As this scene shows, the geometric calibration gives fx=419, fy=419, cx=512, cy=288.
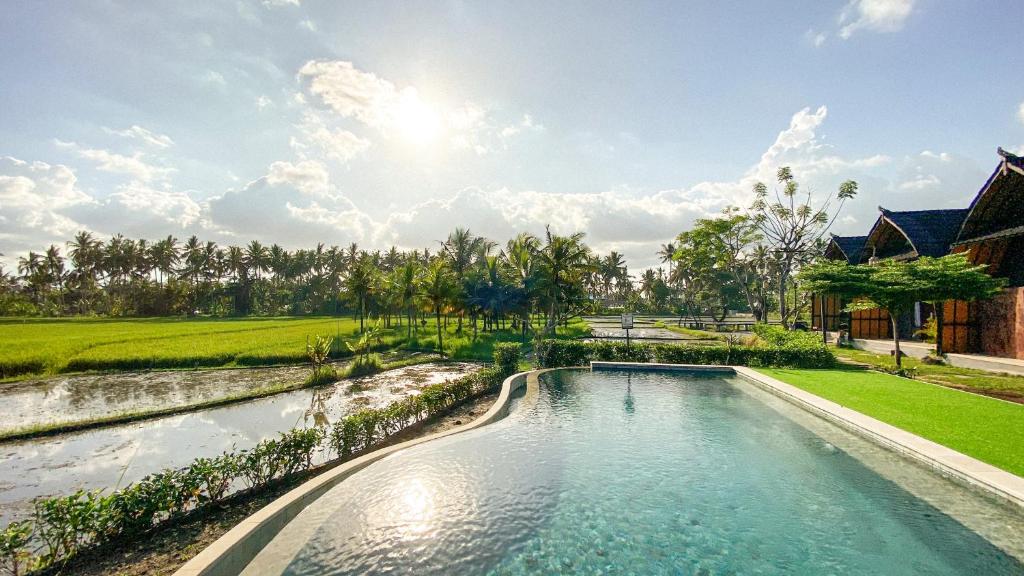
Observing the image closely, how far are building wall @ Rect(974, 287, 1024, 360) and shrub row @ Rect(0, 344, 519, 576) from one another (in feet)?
74.6

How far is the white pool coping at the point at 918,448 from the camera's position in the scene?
18.7ft

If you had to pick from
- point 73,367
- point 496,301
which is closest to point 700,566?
point 73,367

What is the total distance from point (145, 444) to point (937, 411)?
17.7 metres

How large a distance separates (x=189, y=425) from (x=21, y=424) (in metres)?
4.49

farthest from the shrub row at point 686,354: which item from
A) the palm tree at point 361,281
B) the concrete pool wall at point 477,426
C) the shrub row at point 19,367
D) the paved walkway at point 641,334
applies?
the shrub row at point 19,367

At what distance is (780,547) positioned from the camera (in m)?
5.07

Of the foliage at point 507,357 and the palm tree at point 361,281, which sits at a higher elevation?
the palm tree at point 361,281

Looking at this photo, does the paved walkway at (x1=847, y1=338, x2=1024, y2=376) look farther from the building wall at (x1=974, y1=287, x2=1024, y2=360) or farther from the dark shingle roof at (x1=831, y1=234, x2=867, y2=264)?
the dark shingle roof at (x1=831, y1=234, x2=867, y2=264)

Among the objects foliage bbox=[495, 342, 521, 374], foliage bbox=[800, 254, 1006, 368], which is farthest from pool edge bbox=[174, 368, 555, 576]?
foliage bbox=[800, 254, 1006, 368]

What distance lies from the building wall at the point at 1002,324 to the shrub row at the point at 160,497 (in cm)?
2275

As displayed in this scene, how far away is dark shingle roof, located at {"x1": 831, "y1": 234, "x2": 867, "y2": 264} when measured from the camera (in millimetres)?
27298

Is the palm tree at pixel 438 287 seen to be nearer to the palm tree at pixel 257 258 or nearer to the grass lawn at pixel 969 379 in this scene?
the grass lawn at pixel 969 379

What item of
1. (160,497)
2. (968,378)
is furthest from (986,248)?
(160,497)

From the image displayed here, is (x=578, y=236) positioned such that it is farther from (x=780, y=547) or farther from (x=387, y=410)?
(x=780, y=547)
